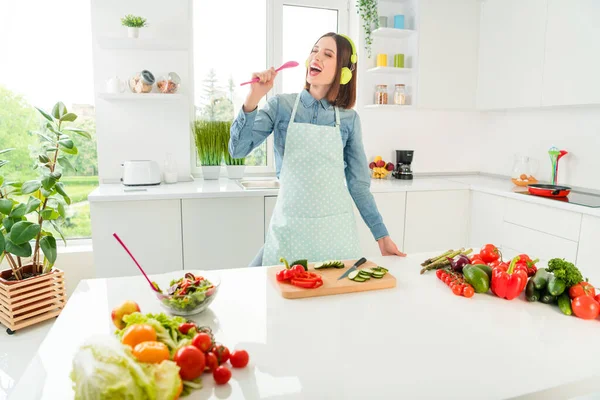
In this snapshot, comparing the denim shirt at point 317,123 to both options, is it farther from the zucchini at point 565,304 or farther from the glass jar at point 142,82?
the glass jar at point 142,82

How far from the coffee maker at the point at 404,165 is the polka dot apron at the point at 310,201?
6.33 feet

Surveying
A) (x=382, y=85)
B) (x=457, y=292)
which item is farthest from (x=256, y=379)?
(x=382, y=85)

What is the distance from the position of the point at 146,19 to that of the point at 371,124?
1.84 meters

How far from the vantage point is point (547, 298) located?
120cm

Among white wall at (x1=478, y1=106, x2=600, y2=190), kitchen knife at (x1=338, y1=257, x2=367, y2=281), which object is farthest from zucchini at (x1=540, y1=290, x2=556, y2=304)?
white wall at (x1=478, y1=106, x2=600, y2=190)

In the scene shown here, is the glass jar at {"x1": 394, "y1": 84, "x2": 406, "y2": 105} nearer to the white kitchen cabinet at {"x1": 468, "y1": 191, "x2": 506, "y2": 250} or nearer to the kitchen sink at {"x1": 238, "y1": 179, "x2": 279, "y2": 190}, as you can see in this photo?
the white kitchen cabinet at {"x1": 468, "y1": 191, "x2": 506, "y2": 250}

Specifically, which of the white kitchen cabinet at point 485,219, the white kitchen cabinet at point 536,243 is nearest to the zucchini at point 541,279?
the white kitchen cabinet at point 536,243

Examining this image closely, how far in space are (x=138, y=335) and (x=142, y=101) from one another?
2.61 metres

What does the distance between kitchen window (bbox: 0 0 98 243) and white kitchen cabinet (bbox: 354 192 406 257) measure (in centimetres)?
201

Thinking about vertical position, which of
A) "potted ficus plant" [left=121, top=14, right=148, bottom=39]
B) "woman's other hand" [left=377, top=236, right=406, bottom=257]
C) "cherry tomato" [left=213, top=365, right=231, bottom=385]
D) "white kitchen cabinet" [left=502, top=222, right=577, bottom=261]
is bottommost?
"white kitchen cabinet" [left=502, top=222, right=577, bottom=261]

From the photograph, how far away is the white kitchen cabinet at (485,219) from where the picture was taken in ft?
10.1

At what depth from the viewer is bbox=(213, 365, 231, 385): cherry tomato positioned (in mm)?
792

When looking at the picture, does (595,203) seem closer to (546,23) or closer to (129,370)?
(546,23)

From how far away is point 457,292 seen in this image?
1.25 metres
